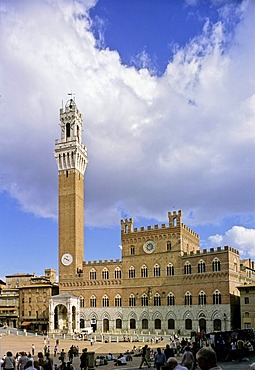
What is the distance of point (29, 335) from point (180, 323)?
17.6m

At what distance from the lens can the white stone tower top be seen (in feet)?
227

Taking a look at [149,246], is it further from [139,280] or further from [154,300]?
[154,300]

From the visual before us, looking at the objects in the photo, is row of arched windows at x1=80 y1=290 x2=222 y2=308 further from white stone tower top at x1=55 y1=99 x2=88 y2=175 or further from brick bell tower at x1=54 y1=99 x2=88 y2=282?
white stone tower top at x1=55 y1=99 x2=88 y2=175

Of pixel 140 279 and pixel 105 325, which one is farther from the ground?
pixel 140 279

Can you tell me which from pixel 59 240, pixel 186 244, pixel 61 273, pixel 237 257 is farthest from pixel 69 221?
pixel 237 257

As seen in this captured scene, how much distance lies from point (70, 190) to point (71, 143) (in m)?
7.04

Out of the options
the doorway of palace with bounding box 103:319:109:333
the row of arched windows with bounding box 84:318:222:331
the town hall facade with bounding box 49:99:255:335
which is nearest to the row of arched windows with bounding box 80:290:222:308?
the town hall facade with bounding box 49:99:255:335

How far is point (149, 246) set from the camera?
62.5 meters

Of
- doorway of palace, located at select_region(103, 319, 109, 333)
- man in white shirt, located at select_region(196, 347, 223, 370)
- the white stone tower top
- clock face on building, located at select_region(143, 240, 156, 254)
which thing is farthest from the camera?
the white stone tower top

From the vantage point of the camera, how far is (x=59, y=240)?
67.2 metres

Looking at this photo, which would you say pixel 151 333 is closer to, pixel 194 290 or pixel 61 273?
pixel 194 290

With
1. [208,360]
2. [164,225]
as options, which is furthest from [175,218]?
[208,360]

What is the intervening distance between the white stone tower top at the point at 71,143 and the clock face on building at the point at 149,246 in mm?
15165

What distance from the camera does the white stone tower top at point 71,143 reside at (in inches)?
2726
